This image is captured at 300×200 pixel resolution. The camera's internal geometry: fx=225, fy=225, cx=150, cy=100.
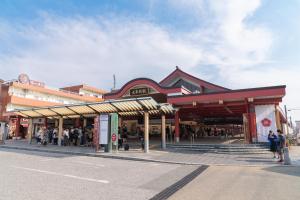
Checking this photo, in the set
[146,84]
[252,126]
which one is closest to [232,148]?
[252,126]

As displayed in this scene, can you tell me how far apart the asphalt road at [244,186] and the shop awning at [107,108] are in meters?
6.28

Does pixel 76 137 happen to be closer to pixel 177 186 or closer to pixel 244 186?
pixel 177 186

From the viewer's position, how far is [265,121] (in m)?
15.9

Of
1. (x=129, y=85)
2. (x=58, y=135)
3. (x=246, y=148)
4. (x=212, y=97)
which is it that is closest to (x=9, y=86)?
(x=58, y=135)

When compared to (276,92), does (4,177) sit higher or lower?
lower

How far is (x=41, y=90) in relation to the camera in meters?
34.3

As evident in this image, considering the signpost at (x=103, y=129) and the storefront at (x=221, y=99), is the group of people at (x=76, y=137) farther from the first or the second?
the storefront at (x=221, y=99)

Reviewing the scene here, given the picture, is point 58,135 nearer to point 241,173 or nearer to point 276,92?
point 241,173

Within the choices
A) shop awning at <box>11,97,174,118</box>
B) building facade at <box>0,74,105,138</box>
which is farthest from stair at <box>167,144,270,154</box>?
building facade at <box>0,74,105,138</box>

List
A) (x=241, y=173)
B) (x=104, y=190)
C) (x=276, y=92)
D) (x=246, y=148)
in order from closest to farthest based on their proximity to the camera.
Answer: (x=104, y=190)
(x=241, y=173)
(x=246, y=148)
(x=276, y=92)

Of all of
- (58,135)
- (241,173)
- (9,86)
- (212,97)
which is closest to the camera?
(241,173)

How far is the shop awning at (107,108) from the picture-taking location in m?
13.8

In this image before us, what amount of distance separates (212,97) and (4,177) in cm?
1384

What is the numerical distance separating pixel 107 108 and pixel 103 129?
A: 203 centimetres
